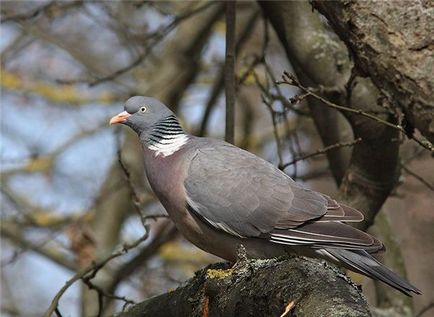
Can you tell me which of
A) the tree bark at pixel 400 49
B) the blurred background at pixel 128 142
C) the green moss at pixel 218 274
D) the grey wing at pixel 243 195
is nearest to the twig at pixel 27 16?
the blurred background at pixel 128 142

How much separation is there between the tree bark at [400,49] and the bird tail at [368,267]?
51cm

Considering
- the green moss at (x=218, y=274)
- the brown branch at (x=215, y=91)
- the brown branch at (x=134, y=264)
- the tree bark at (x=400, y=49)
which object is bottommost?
the brown branch at (x=134, y=264)

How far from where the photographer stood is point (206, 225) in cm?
380

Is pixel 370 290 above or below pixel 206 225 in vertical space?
below

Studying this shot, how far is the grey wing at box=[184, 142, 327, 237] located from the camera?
3.74 m

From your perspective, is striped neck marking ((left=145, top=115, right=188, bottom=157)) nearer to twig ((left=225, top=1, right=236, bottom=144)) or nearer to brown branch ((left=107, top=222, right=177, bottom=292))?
twig ((left=225, top=1, right=236, bottom=144))

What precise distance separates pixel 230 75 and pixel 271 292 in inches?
85.2

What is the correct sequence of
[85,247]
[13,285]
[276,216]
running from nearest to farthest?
[276,216] → [85,247] → [13,285]

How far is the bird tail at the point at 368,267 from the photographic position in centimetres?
319

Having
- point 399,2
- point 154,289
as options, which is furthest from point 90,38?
point 399,2

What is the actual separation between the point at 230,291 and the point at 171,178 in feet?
3.81

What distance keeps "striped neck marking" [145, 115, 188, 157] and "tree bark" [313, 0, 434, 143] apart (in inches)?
43.5

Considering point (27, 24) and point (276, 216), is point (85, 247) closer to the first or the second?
point (27, 24)

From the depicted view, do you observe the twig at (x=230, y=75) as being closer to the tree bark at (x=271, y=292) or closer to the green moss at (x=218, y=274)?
the tree bark at (x=271, y=292)
